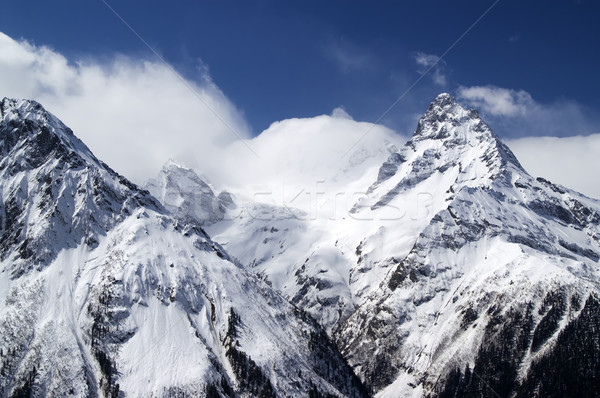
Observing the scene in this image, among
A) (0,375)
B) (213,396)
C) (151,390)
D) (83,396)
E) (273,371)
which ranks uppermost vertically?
(273,371)

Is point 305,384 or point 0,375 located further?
point 305,384

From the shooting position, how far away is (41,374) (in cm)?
18050

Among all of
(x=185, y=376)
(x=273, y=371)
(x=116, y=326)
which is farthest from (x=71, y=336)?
(x=273, y=371)

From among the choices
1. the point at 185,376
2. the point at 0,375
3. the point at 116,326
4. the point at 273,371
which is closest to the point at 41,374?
the point at 0,375

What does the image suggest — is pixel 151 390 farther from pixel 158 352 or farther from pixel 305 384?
pixel 305 384

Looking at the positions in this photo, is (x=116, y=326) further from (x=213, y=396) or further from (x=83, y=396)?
(x=213, y=396)

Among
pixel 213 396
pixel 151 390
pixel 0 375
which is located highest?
pixel 213 396

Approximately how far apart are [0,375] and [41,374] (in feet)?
40.3

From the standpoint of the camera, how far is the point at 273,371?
648ft

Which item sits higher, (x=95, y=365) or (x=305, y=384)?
(x=305, y=384)

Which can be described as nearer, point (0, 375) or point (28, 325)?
point (0, 375)

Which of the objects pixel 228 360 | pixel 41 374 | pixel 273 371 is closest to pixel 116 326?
pixel 41 374

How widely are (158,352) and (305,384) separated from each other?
168 ft

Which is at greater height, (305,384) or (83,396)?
(305,384)
